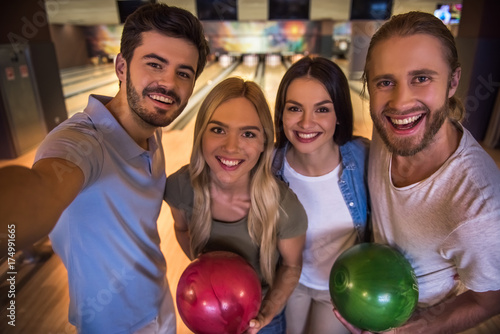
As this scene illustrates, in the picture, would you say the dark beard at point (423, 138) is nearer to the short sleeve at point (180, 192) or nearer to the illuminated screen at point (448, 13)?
the short sleeve at point (180, 192)

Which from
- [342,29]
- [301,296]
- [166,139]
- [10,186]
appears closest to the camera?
[10,186]

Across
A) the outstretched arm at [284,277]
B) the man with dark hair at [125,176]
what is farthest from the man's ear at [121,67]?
the outstretched arm at [284,277]

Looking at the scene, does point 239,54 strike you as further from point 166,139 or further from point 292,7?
point 166,139

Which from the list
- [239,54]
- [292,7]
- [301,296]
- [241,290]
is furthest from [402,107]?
[239,54]

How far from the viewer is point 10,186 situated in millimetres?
556

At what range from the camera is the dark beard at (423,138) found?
35.4 inches

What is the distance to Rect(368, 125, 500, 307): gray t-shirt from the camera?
0.79 meters

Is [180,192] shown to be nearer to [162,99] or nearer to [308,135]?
[162,99]

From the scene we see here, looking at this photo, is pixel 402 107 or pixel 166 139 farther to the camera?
pixel 166 139

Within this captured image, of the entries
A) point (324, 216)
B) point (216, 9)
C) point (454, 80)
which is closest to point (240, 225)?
point (324, 216)

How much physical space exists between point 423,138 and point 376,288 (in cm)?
42

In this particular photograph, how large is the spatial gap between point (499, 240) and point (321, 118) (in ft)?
1.86

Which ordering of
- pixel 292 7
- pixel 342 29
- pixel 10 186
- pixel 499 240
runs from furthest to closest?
pixel 342 29 → pixel 292 7 → pixel 499 240 → pixel 10 186

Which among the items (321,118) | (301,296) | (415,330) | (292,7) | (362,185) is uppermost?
(292,7)
